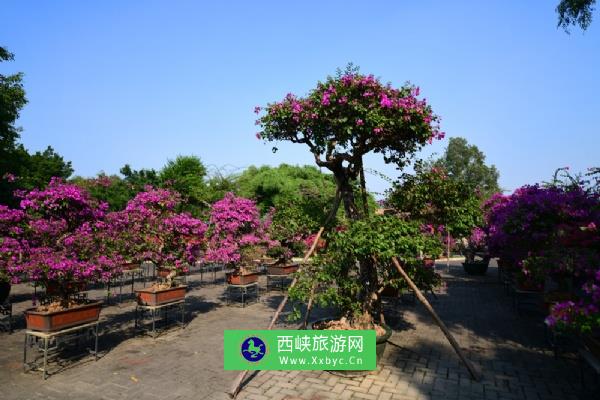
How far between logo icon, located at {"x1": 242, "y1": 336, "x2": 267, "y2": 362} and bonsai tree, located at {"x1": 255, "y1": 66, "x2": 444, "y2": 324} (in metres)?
1.59

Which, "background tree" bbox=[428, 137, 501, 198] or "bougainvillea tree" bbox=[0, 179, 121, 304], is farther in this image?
"background tree" bbox=[428, 137, 501, 198]

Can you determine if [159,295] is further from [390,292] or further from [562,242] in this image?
[562,242]

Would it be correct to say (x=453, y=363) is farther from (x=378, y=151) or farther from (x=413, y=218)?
(x=378, y=151)

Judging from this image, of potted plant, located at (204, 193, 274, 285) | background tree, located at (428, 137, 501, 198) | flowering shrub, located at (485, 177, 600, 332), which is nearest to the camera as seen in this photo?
flowering shrub, located at (485, 177, 600, 332)

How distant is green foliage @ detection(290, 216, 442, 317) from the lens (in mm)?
6082

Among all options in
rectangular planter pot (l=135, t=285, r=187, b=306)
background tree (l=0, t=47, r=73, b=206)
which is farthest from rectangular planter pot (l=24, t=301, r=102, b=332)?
background tree (l=0, t=47, r=73, b=206)

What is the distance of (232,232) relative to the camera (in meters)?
11.7

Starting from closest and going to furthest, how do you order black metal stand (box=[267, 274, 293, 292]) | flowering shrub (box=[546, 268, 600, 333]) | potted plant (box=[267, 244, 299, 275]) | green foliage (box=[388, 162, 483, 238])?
flowering shrub (box=[546, 268, 600, 333])
green foliage (box=[388, 162, 483, 238])
potted plant (box=[267, 244, 299, 275])
black metal stand (box=[267, 274, 293, 292])

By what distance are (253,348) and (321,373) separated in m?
1.25

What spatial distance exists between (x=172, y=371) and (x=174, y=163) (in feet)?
87.8

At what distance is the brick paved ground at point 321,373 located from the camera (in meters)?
5.65

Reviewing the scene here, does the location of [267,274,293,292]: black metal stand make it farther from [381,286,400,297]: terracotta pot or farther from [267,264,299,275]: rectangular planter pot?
[381,286,400,297]: terracotta pot

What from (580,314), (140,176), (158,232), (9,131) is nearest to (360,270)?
(580,314)

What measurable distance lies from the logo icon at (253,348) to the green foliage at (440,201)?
3.90 m
